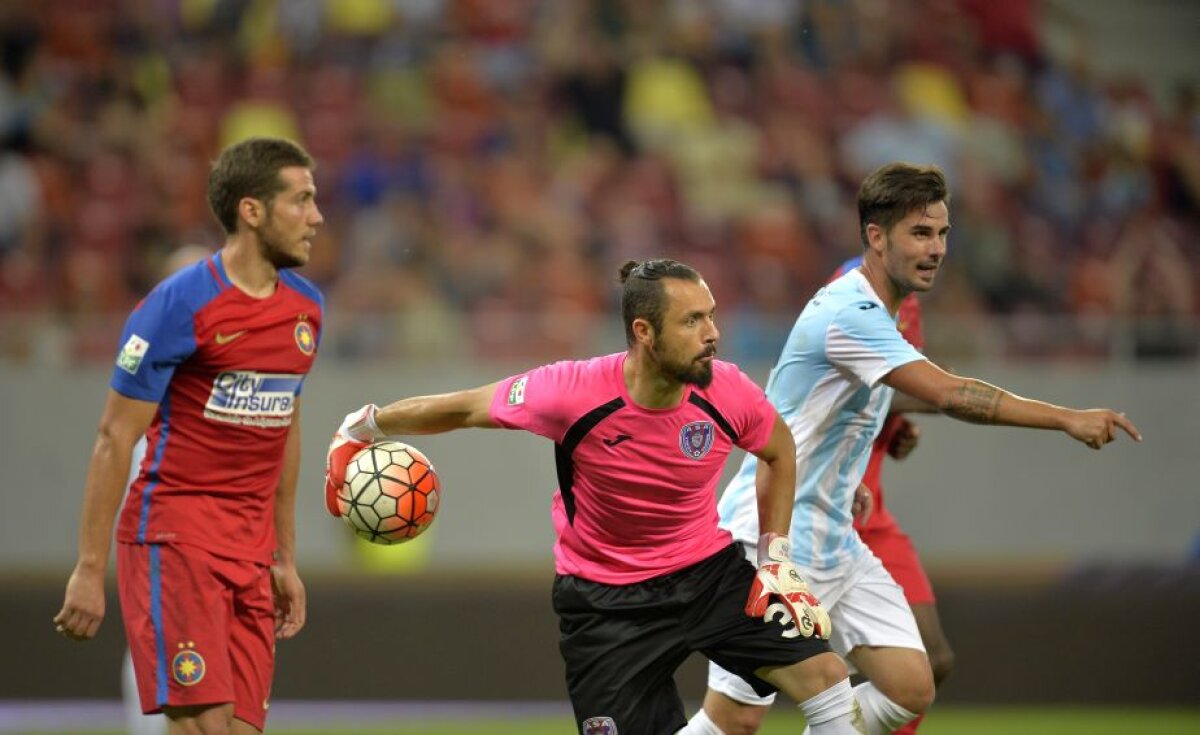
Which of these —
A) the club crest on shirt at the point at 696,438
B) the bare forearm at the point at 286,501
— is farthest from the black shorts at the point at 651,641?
the bare forearm at the point at 286,501

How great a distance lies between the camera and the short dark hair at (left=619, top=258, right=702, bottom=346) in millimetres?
5445

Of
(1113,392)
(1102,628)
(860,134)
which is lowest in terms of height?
(1102,628)

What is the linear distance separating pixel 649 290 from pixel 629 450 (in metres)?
0.51

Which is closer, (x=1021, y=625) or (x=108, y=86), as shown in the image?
(x=1021, y=625)

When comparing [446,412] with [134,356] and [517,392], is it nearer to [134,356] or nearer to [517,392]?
[517,392]

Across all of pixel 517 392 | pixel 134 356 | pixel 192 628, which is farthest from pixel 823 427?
pixel 134 356

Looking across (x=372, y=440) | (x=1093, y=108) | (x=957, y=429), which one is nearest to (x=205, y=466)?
(x=372, y=440)

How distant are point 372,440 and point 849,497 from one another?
1.71 metres

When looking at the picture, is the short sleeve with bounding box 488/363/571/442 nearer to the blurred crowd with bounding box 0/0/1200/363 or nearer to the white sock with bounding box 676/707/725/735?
the white sock with bounding box 676/707/725/735

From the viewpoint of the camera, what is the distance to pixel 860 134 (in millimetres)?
13914

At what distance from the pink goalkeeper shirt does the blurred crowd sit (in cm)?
545

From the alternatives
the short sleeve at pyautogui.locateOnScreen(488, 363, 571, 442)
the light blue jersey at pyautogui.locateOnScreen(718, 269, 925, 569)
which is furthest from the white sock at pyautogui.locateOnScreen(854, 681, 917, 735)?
the short sleeve at pyautogui.locateOnScreen(488, 363, 571, 442)

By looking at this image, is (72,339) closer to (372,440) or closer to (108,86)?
(108,86)

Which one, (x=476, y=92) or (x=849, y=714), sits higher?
(x=476, y=92)
